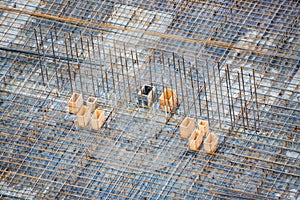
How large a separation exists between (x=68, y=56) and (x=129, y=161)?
3841 millimetres

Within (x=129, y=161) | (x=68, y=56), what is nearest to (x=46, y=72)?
(x=68, y=56)

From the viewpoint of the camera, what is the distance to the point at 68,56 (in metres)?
37.6

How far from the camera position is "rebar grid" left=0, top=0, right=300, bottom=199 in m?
34.4

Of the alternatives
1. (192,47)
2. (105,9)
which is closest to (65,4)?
(105,9)

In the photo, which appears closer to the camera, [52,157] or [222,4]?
[52,157]

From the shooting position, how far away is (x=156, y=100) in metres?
36.2

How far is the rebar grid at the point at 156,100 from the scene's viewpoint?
34.4 meters

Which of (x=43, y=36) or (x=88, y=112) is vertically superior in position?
(x=43, y=36)

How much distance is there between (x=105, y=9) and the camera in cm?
3866

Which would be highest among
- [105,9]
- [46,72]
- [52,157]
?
[105,9]

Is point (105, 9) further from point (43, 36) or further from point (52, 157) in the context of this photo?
point (52, 157)

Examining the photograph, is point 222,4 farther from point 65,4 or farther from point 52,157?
point 52,157

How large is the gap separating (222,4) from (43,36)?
4.26 metres

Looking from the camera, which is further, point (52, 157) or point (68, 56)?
point (68, 56)
